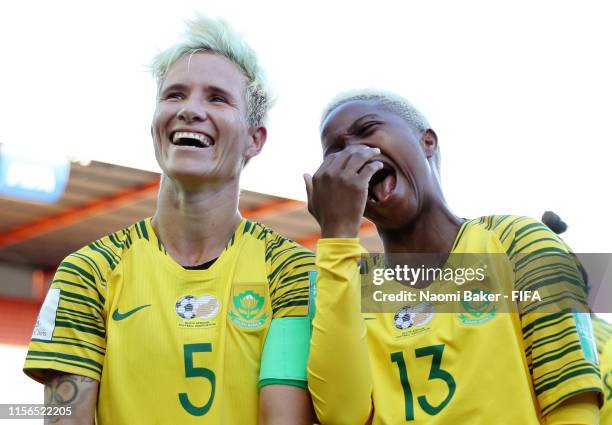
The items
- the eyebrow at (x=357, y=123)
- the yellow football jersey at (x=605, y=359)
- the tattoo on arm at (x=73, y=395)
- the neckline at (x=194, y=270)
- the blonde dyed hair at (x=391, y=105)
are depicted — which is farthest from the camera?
the blonde dyed hair at (x=391, y=105)

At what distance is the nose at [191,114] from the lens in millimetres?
3396

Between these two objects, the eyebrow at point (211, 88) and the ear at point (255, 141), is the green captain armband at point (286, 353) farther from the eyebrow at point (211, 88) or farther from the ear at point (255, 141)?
the eyebrow at point (211, 88)

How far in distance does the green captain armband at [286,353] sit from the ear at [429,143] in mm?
923

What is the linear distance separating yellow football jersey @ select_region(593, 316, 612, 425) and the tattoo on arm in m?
1.80

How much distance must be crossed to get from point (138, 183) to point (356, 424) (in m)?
10.9

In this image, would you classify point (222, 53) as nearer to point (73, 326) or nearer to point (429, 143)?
point (429, 143)

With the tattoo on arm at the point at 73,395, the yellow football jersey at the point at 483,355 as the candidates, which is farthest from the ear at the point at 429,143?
the tattoo on arm at the point at 73,395

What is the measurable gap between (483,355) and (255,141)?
1312 mm

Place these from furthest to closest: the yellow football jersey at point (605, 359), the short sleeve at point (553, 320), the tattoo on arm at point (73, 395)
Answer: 1. the yellow football jersey at point (605, 359)
2. the tattoo on arm at point (73, 395)
3. the short sleeve at point (553, 320)

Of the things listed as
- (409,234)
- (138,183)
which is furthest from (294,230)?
(409,234)

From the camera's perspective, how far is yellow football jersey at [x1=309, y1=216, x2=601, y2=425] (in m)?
2.91

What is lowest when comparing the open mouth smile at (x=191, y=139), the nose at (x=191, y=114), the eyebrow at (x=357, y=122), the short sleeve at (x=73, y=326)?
the short sleeve at (x=73, y=326)

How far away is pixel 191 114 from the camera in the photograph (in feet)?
11.1

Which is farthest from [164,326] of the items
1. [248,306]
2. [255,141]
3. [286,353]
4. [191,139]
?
[255,141]
